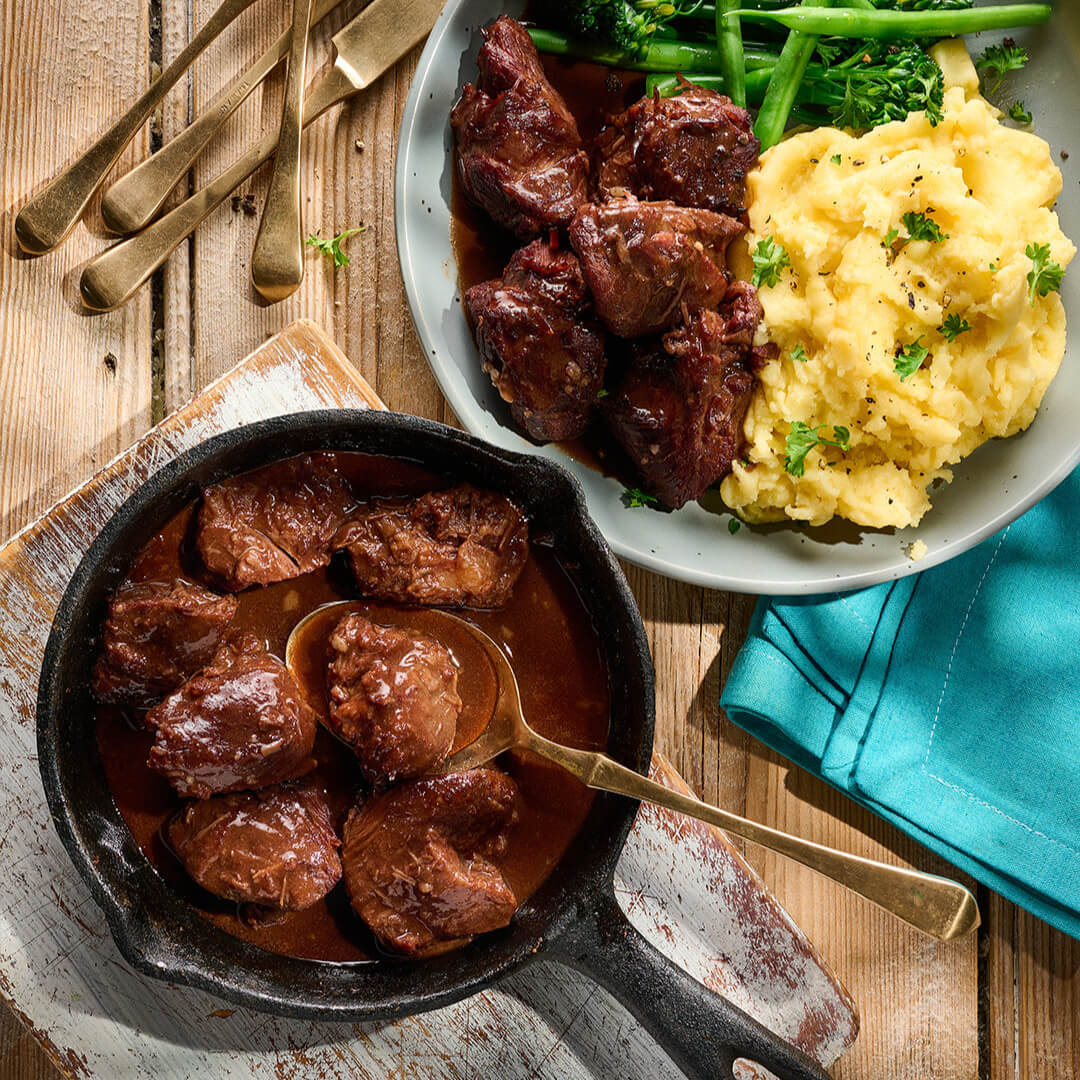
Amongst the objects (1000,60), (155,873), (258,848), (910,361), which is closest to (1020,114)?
(1000,60)

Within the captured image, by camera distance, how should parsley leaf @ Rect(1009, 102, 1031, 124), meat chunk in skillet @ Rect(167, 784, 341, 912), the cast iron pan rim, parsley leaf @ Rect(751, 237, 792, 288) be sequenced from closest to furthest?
the cast iron pan rim < meat chunk in skillet @ Rect(167, 784, 341, 912) < parsley leaf @ Rect(751, 237, 792, 288) < parsley leaf @ Rect(1009, 102, 1031, 124)

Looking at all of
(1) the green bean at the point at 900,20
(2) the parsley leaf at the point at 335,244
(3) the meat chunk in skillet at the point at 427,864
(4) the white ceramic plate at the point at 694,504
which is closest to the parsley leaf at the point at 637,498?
(4) the white ceramic plate at the point at 694,504

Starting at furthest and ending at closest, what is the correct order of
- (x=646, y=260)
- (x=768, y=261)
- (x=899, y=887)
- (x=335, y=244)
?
(x=335, y=244) < (x=768, y=261) < (x=646, y=260) < (x=899, y=887)

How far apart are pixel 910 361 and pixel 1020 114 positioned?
1117 mm

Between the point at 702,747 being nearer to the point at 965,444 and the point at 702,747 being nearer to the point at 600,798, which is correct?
the point at 600,798

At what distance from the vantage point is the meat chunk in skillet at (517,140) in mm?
3598

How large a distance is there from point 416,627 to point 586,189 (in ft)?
5.89

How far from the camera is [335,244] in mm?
3939

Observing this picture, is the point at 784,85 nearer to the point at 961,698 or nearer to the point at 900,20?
the point at 900,20

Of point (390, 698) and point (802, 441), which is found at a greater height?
point (802, 441)

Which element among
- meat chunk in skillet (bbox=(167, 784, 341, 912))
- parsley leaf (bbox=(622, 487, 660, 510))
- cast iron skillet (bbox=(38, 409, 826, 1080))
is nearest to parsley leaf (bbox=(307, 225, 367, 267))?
cast iron skillet (bbox=(38, 409, 826, 1080))

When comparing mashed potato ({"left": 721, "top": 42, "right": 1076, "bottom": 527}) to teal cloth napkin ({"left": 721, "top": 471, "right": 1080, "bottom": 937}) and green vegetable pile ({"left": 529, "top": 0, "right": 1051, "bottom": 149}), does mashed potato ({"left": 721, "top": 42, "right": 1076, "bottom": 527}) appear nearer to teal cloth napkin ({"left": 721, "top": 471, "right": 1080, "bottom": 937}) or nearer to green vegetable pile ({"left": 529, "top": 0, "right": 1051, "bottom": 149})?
green vegetable pile ({"left": 529, "top": 0, "right": 1051, "bottom": 149})

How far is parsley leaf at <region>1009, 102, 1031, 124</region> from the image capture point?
3.79 m

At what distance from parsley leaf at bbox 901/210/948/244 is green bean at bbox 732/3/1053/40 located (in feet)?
2.26
